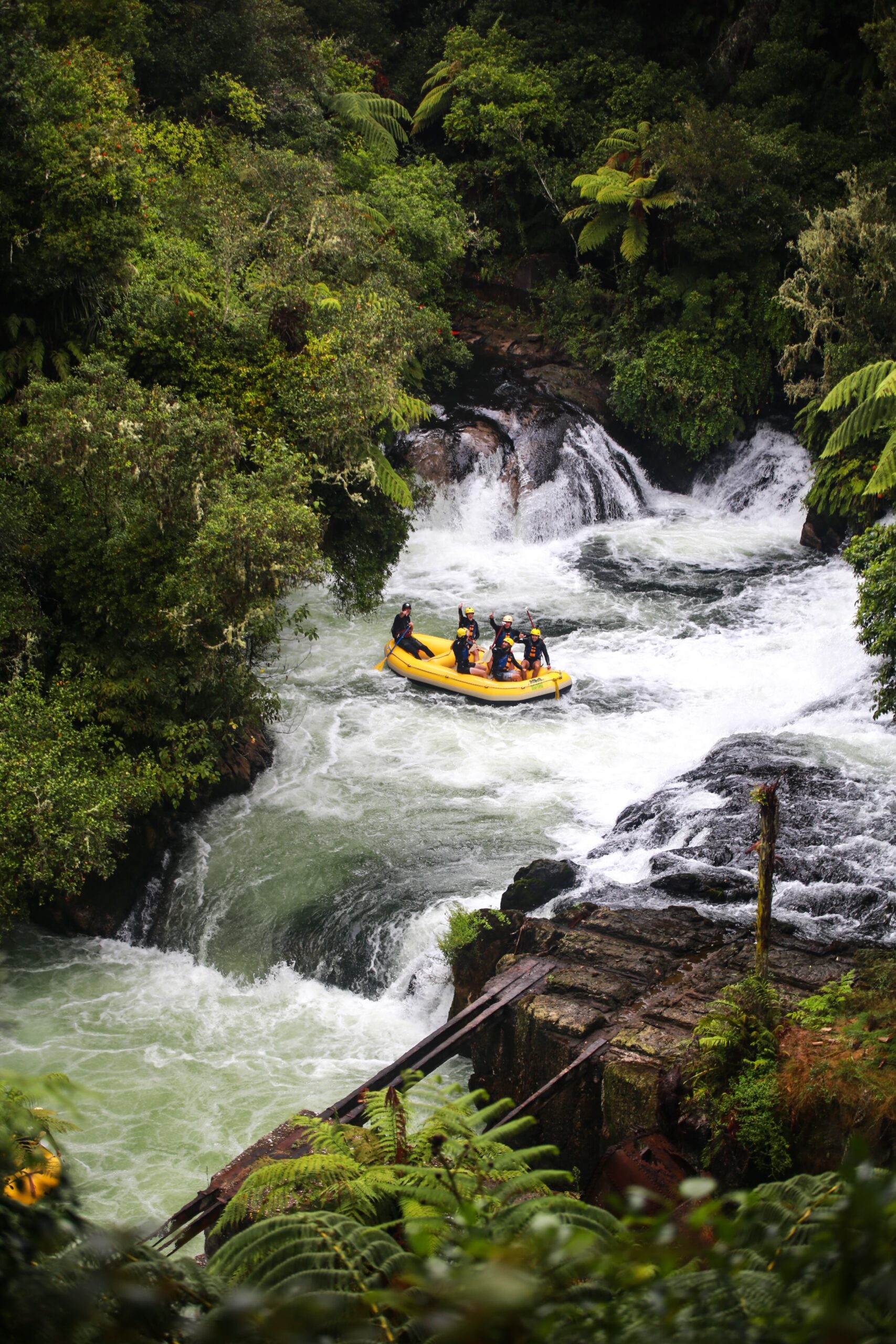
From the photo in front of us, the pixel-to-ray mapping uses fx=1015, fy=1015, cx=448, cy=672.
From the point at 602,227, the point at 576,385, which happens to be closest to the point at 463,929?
the point at 576,385

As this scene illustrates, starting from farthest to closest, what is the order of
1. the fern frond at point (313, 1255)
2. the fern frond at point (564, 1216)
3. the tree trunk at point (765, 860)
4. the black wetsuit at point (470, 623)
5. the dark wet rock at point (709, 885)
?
1. the black wetsuit at point (470, 623)
2. the dark wet rock at point (709, 885)
3. the tree trunk at point (765, 860)
4. the fern frond at point (313, 1255)
5. the fern frond at point (564, 1216)

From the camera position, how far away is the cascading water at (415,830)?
8461mm

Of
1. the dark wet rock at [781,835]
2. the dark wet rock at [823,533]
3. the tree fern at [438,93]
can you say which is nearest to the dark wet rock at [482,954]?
the dark wet rock at [781,835]

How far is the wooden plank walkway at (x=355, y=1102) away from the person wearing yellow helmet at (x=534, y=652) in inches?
260

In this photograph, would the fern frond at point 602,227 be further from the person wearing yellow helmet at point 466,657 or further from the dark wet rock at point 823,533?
the person wearing yellow helmet at point 466,657

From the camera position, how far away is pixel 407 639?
1488 cm

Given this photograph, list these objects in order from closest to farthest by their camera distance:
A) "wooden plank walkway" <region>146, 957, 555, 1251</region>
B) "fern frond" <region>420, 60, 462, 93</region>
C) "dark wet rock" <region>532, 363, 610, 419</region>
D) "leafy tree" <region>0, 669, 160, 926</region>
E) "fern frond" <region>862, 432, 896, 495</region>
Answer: "wooden plank walkway" <region>146, 957, 555, 1251</region>, "leafy tree" <region>0, 669, 160, 926</region>, "fern frond" <region>862, 432, 896, 495</region>, "dark wet rock" <region>532, 363, 610, 419</region>, "fern frond" <region>420, 60, 462, 93</region>

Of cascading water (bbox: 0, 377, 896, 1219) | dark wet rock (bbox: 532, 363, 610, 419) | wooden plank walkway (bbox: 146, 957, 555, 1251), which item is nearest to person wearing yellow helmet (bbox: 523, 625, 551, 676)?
cascading water (bbox: 0, 377, 896, 1219)

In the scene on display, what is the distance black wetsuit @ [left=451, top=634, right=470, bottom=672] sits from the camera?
14.3m

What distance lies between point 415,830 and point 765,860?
5550mm

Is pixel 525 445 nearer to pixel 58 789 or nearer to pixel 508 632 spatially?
pixel 508 632

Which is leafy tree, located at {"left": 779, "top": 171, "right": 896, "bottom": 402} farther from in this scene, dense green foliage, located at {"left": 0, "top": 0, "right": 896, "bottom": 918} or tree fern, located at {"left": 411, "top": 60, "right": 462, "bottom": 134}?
tree fern, located at {"left": 411, "top": 60, "right": 462, "bottom": 134}

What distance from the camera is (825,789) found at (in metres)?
10.7

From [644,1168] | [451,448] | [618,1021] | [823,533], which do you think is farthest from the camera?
[451,448]
